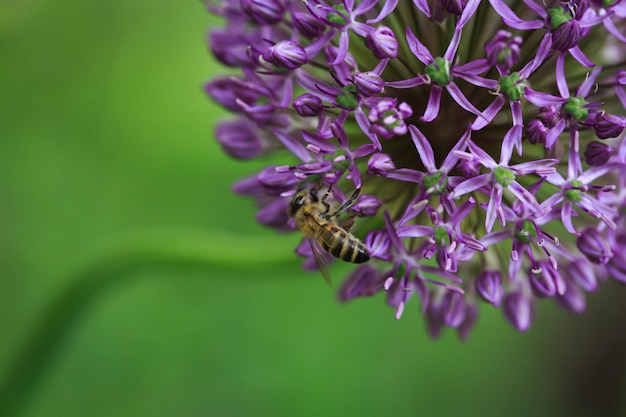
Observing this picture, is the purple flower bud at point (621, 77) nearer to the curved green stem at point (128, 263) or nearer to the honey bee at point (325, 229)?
the honey bee at point (325, 229)

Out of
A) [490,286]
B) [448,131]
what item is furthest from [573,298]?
[448,131]

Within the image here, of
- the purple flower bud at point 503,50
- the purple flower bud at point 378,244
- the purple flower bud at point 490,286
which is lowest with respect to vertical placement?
the purple flower bud at point 490,286

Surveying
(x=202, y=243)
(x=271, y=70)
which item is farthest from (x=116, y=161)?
(x=271, y=70)

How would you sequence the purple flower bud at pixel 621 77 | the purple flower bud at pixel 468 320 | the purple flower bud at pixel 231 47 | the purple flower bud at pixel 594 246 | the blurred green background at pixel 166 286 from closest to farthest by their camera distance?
1. the purple flower bud at pixel 621 77
2. the purple flower bud at pixel 594 246
3. the purple flower bud at pixel 231 47
4. the purple flower bud at pixel 468 320
5. the blurred green background at pixel 166 286

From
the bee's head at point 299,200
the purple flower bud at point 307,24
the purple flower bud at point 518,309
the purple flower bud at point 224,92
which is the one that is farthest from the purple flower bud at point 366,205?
the purple flower bud at point 518,309

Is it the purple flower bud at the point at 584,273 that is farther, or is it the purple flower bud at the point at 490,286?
the purple flower bud at the point at 584,273

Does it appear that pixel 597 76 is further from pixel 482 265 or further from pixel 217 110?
pixel 217 110

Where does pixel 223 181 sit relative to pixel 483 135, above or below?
below
